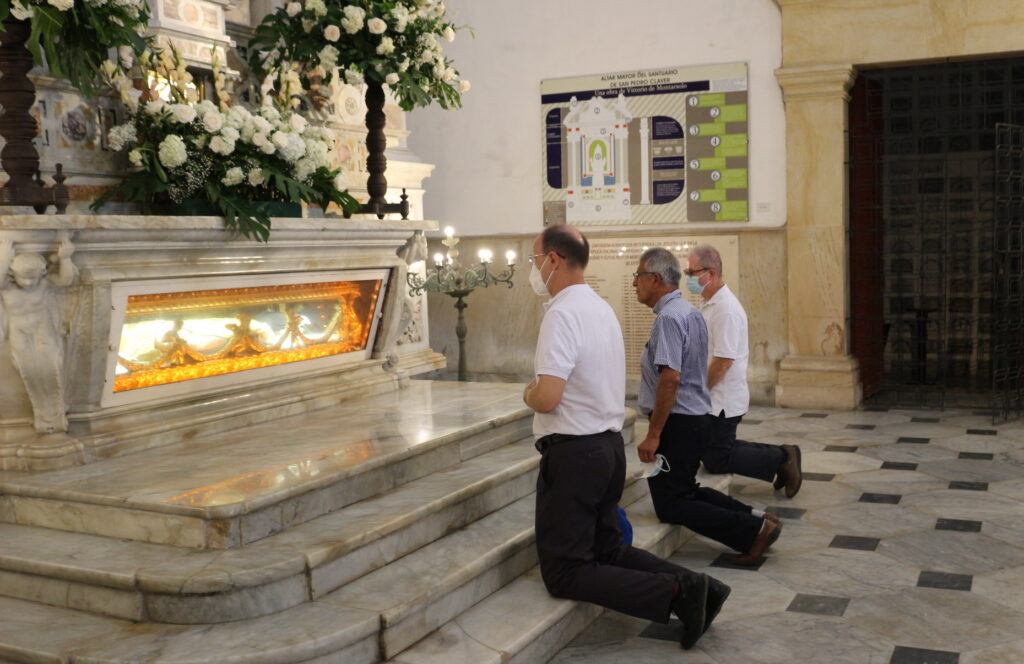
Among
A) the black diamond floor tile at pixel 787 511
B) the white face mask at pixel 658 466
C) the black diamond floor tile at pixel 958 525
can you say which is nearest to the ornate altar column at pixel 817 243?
the black diamond floor tile at pixel 787 511

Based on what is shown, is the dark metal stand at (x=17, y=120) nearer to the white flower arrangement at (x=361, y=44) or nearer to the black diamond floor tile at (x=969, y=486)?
the white flower arrangement at (x=361, y=44)

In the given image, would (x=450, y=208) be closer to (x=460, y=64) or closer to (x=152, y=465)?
(x=460, y=64)

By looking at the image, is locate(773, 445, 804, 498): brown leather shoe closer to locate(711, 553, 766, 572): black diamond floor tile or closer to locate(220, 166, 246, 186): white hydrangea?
locate(711, 553, 766, 572): black diamond floor tile

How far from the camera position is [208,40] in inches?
225

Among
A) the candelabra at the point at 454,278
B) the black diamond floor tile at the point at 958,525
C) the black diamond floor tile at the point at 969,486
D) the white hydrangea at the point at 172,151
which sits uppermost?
the white hydrangea at the point at 172,151

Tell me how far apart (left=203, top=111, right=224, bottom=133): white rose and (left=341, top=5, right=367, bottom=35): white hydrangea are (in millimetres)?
1114

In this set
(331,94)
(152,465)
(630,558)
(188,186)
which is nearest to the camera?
(630,558)

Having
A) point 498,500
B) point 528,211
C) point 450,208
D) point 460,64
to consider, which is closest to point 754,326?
point 528,211

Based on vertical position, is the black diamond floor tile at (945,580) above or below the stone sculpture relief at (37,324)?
below

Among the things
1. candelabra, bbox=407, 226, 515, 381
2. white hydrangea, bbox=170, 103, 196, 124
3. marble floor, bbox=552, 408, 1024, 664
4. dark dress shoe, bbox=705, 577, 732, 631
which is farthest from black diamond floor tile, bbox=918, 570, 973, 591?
candelabra, bbox=407, 226, 515, 381

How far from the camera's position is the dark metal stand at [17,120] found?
4406 millimetres

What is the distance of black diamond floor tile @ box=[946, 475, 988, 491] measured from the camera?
6.13m

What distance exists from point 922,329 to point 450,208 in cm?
509

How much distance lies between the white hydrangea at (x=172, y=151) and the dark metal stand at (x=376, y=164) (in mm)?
1612
